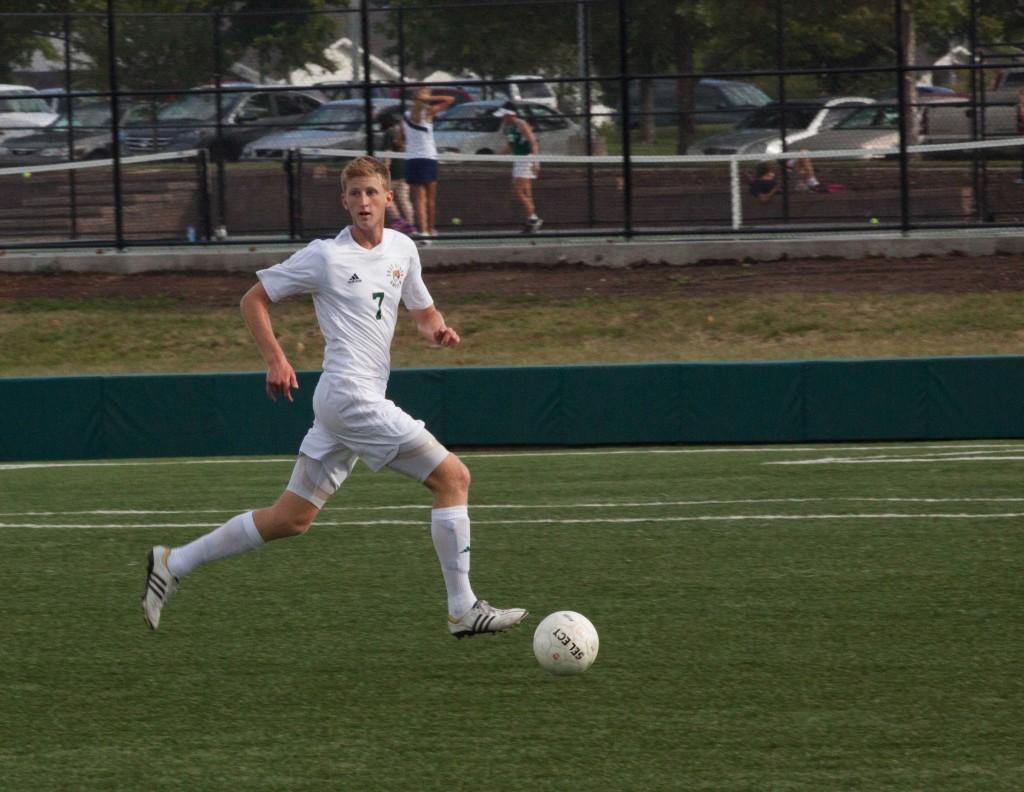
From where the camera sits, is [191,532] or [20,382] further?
[20,382]

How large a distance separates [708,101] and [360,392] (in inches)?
518

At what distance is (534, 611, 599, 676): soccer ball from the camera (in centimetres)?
621

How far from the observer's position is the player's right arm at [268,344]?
21.4ft

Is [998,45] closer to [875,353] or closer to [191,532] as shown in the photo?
[875,353]

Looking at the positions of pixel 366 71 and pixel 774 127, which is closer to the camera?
pixel 366 71

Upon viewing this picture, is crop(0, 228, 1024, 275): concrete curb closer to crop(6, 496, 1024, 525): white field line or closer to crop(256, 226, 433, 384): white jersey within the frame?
crop(6, 496, 1024, 525): white field line

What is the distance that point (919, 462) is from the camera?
12.1 metres

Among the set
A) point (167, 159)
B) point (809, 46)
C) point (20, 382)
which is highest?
point (809, 46)

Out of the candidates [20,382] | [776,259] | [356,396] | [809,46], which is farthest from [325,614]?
[809,46]

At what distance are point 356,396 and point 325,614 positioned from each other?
1.26 meters

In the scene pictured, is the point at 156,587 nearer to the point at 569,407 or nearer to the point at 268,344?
the point at 268,344

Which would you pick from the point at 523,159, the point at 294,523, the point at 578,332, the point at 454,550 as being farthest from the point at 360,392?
the point at 523,159

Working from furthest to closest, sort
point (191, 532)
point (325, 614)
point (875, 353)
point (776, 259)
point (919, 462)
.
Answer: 1. point (776, 259)
2. point (875, 353)
3. point (919, 462)
4. point (191, 532)
5. point (325, 614)

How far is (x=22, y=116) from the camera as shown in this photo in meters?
20.0
